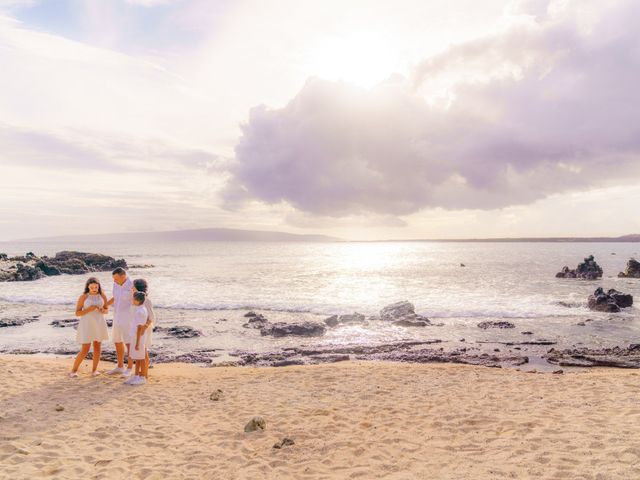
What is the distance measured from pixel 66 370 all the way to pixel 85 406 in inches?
146

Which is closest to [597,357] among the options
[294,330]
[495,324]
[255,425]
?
[495,324]

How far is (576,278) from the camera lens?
55.8 metres

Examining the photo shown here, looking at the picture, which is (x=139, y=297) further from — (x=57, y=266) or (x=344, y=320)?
(x=57, y=266)

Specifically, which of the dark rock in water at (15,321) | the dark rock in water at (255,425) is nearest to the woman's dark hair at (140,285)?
the dark rock in water at (255,425)

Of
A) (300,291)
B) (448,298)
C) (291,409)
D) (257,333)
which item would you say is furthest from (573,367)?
(300,291)

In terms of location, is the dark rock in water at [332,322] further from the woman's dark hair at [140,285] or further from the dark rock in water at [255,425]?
the dark rock in water at [255,425]

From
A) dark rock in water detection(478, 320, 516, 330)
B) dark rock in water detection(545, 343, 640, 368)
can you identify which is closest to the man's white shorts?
dark rock in water detection(545, 343, 640, 368)

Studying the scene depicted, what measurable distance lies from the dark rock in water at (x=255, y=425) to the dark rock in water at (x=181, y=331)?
1224 cm

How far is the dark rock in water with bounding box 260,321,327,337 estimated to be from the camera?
20.1 metres

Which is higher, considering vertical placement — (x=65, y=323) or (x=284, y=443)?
(x=284, y=443)

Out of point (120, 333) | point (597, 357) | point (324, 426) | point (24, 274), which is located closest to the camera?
point (324, 426)

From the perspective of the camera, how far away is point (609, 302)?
90.1ft

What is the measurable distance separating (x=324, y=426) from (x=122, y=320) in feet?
20.9

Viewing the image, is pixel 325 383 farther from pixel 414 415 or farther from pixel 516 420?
pixel 516 420
